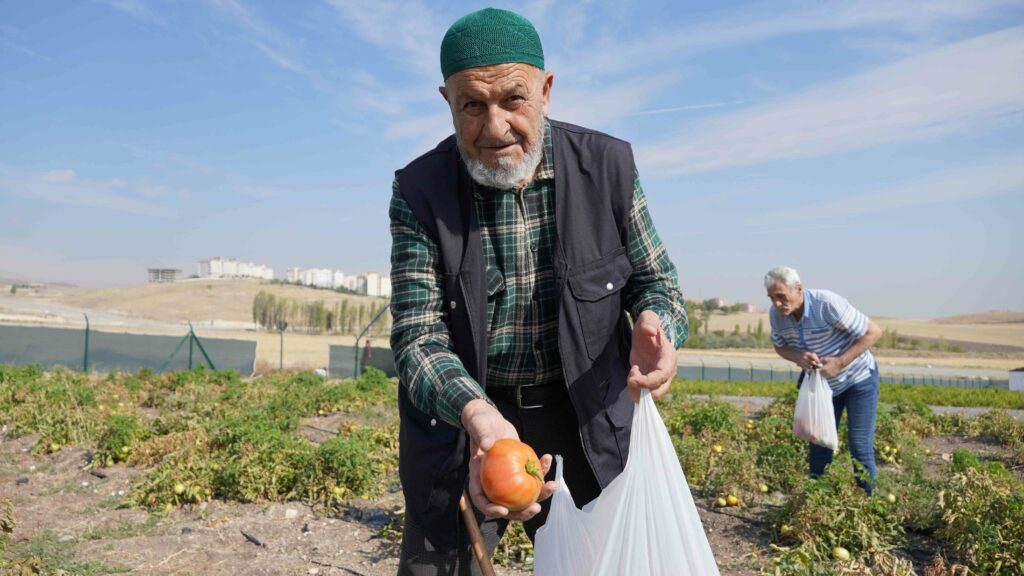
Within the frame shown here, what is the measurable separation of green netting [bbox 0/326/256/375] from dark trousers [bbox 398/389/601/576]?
16.8 m

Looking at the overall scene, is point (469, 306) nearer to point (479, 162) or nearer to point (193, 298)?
point (479, 162)

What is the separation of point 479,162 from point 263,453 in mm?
4630

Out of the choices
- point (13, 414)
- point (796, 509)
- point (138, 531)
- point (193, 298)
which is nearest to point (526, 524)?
point (796, 509)

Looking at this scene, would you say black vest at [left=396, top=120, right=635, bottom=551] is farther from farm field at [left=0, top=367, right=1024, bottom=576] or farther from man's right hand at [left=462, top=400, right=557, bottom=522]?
farm field at [left=0, top=367, right=1024, bottom=576]

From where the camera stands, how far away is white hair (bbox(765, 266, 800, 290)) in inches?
233

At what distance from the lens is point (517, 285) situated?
7.89ft

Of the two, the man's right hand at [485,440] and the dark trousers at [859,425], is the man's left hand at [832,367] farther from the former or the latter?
the man's right hand at [485,440]

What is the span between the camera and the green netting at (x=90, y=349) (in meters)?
17.6

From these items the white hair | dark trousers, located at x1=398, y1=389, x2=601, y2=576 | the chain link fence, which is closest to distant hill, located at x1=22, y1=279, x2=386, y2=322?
the chain link fence

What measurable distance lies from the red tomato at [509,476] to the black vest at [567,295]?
53 centimetres

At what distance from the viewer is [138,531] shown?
210 inches

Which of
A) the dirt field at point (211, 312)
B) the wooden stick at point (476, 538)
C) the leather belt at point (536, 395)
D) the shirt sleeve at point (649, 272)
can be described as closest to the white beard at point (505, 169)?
the shirt sleeve at point (649, 272)

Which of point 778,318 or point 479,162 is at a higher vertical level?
point 479,162

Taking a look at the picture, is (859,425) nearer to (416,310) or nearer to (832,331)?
(832,331)
